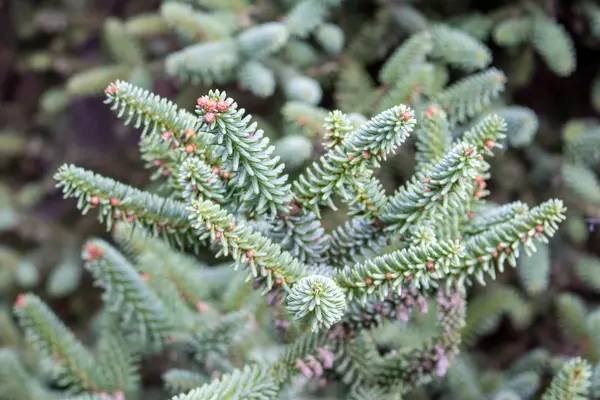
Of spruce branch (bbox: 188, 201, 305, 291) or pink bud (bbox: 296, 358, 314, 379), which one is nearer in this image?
spruce branch (bbox: 188, 201, 305, 291)

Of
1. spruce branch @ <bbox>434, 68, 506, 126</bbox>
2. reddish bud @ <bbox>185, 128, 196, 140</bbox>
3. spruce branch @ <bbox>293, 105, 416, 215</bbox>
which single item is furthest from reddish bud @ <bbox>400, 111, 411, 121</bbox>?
spruce branch @ <bbox>434, 68, 506, 126</bbox>

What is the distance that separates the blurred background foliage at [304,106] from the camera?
1294 millimetres

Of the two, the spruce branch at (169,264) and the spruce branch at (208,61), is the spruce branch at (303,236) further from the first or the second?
the spruce branch at (208,61)

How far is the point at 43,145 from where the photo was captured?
6.01 ft

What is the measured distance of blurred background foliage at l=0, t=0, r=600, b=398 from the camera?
1.29 meters

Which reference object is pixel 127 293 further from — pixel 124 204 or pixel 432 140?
pixel 432 140

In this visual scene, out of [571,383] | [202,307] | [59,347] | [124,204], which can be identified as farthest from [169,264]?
[571,383]

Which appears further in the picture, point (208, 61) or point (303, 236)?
point (208, 61)

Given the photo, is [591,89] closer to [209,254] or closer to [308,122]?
[308,122]

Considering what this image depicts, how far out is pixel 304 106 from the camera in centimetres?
116

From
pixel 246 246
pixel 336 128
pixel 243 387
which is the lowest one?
pixel 243 387

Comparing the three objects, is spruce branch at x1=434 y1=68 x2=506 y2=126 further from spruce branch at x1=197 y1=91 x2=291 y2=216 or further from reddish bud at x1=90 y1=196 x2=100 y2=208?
reddish bud at x1=90 y1=196 x2=100 y2=208

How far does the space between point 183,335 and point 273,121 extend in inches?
26.0

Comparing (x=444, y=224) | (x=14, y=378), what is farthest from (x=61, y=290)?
(x=444, y=224)
